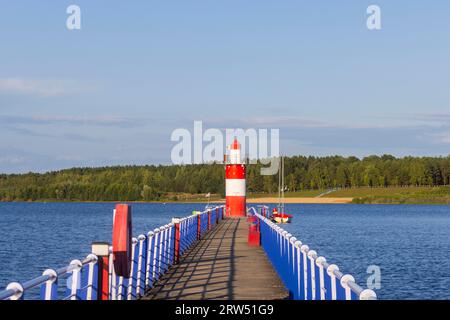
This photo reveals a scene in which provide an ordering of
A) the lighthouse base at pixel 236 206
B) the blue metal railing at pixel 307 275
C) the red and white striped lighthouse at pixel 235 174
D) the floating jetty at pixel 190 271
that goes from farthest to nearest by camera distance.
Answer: the lighthouse base at pixel 236 206 < the red and white striped lighthouse at pixel 235 174 < the floating jetty at pixel 190 271 < the blue metal railing at pixel 307 275

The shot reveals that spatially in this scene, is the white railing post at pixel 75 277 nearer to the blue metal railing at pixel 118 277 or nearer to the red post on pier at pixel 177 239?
the blue metal railing at pixel 118 277

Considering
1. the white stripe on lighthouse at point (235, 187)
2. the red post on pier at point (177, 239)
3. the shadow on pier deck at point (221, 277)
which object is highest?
the white stripe on lighthouse at point (235, 187)

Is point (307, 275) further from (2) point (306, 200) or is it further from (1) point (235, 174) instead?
(2) point (306, 200)

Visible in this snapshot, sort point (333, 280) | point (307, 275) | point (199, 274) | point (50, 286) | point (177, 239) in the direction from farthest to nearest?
point (177, 239), point (199, 274), point (307, 275), point (333, 280), point (50, 286)

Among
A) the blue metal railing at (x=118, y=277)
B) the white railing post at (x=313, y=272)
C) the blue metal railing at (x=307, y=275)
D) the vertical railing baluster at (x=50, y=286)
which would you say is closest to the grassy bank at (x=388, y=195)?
the blue metal railing at (x=118, y=277)

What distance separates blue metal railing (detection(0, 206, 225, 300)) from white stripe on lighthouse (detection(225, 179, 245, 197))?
19.6m

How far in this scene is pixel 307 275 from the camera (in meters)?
12.5

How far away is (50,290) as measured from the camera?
842cm

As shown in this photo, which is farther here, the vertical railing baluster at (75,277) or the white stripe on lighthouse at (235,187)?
the white stripe on lighthouse at (235,187)

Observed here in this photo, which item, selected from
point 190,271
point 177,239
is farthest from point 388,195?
point 190,271

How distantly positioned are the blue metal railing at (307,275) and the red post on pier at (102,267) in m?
3.01

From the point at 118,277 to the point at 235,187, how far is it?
108 ft

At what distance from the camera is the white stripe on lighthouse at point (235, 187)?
45188mm
